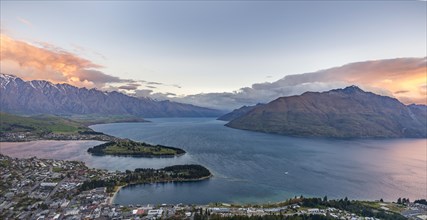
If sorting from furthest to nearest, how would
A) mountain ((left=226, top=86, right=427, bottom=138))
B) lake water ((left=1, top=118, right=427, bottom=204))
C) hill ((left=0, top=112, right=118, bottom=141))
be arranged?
mountain ((left=226, top=86, right=427, bottom=138)), hill ((left=0, top=112, right=118, bottom=141)), lake water ((left=1, top=118, right=427, bottom=204))

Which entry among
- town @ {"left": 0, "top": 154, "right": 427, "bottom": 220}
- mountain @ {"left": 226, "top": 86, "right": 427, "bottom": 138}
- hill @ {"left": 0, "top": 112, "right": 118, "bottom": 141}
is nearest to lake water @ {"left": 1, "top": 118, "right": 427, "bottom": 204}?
town @ {"left": 0, "top": 154, "right": 427, "bottom": 220}

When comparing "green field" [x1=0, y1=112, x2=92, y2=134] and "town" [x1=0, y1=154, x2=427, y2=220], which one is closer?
"town" [x1=0, y1=154, x2=427, y2=220]

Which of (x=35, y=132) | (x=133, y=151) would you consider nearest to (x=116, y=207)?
(x=133, y=151)

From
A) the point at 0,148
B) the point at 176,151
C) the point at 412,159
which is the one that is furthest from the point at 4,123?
the point at 412,159

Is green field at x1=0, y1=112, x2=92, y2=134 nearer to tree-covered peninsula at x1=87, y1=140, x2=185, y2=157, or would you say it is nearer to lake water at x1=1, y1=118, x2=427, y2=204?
lake water at x1=1, y1=118, x2=427, y2=204

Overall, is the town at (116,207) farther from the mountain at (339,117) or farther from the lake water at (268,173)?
the mountain at (339,117)

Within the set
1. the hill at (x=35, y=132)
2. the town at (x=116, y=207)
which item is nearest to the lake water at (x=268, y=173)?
the town at (x=116, y=207)
